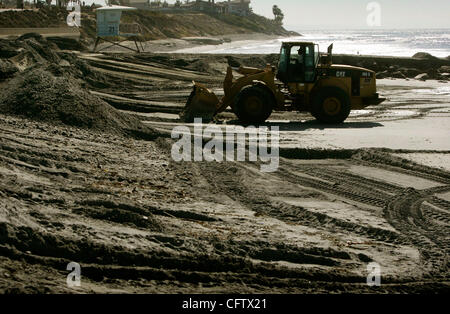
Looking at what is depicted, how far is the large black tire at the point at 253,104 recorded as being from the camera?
15445 mm

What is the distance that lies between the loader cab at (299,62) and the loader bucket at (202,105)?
2.02 metres

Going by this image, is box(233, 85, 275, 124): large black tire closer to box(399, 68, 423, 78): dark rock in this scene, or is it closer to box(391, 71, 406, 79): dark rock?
box(391, 71, 406, 79): dark rock

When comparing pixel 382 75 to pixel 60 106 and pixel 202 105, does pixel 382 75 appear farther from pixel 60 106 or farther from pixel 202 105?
pixel 60 106

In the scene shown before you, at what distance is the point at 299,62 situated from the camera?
16125 mm

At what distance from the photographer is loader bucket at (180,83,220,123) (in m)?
15.8

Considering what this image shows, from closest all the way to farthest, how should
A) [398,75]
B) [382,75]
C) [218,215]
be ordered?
[218,215], [398,75], [382,75]

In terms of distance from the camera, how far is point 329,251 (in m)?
7.04

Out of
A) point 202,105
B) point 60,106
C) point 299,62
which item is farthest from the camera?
point 299,62

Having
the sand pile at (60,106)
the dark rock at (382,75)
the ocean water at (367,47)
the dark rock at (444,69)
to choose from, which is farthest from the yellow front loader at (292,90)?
the ocean water at (367,47)

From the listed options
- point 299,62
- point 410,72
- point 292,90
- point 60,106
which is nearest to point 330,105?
point 292,90

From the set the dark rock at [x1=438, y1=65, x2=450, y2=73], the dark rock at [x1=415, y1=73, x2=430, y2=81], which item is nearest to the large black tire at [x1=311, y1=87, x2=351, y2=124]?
the dark rock at [x1=415, y1=73, x2=430, y2=81]

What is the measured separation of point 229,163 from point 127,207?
12.7 feet

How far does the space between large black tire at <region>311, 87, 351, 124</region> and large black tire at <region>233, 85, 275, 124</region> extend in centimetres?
139

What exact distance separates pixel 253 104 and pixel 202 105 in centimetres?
131
